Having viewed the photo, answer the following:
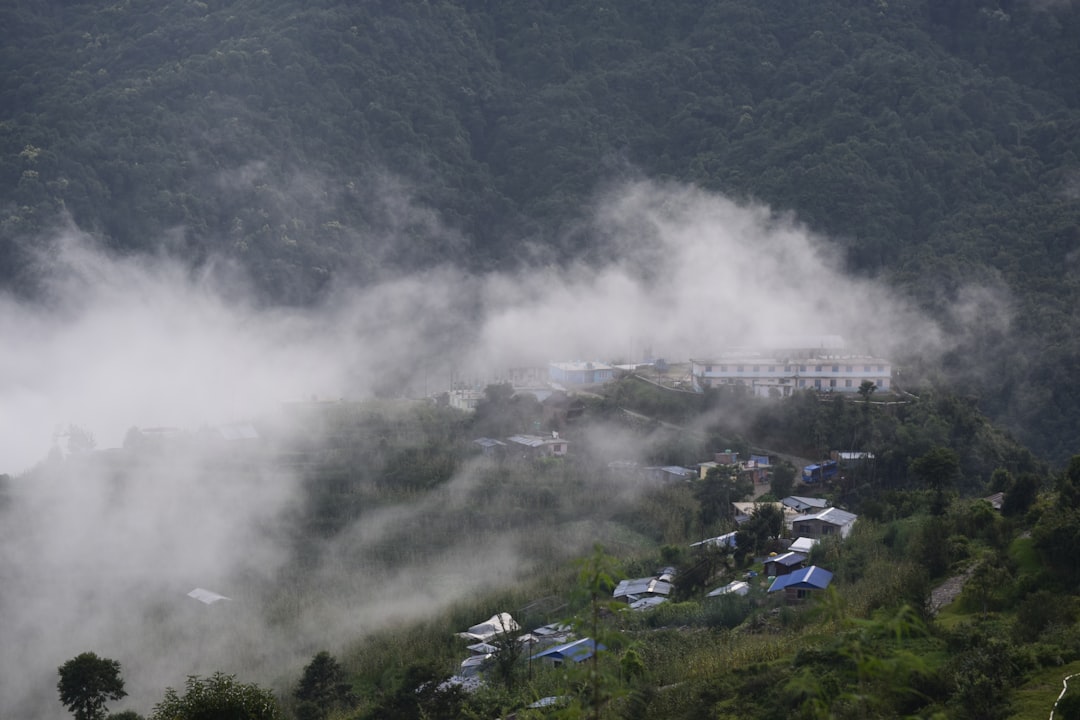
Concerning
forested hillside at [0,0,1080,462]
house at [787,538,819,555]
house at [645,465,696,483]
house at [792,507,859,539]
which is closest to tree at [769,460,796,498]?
house at [645,465,696,483]

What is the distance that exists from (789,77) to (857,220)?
1604cm

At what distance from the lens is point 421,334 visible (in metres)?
45.0

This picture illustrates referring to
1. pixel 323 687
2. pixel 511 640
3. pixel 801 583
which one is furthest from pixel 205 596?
pixel 801 583

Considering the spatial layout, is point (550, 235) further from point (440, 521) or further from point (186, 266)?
point (440, 521)

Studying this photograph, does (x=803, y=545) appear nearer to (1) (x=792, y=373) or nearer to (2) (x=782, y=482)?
(2) (x=782, y=482)

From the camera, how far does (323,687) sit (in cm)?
1717

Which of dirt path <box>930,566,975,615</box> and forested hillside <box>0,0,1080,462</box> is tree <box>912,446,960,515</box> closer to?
dirt path <box>930,566,975,615</box>

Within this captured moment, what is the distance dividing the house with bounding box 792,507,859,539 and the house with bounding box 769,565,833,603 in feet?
13.2

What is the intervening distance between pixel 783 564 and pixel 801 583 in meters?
1.83

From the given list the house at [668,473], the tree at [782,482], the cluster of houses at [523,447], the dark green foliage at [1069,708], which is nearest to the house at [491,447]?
the cluster of houses at [523,447]

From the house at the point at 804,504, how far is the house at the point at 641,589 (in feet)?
18.7

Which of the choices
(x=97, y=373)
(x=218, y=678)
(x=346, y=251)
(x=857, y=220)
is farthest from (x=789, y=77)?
(x=218, y=678)

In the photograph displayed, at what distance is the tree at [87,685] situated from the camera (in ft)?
54.4

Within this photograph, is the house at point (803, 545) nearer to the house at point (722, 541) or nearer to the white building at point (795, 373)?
the house at point (722, 541)
